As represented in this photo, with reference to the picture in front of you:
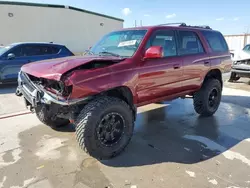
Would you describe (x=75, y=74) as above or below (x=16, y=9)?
below

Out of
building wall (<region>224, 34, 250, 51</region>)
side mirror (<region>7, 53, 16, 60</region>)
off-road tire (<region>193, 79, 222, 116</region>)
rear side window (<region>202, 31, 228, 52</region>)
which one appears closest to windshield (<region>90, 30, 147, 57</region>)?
rear side window (<region>202, 31, 228, 52</region>)

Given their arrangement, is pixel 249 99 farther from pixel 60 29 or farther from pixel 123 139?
pixel 60 29

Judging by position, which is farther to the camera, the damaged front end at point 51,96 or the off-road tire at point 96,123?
the off-road tire at point 96,123

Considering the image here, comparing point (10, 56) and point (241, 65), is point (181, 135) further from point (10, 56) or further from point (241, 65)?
point (10, 56)

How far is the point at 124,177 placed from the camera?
2953 mm

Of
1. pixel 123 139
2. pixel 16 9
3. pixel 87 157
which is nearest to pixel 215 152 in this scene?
pixel 123 139

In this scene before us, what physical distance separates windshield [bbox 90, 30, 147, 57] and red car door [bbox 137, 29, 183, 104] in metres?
0.22

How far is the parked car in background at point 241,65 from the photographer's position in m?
9.16

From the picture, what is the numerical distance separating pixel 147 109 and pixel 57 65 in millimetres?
3251

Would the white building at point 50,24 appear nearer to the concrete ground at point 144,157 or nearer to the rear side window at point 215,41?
the concrete ground at point 144,157

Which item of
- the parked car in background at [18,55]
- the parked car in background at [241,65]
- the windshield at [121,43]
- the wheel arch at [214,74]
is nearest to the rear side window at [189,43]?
the wheel arch at [214,74]

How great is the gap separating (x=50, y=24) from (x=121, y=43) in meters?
16.5

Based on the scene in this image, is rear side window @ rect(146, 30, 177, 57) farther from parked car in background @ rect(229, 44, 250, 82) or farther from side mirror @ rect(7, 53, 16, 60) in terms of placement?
side mirror @ rect(7, 53, 16, 60)

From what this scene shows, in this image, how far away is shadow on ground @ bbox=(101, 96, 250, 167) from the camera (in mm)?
3455
